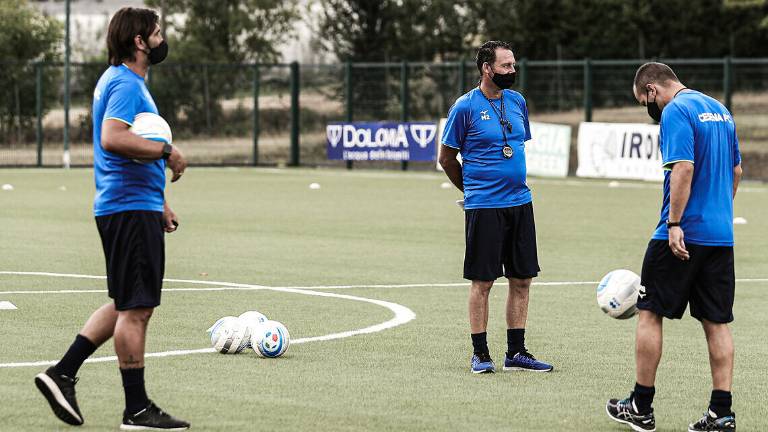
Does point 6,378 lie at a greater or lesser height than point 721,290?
lesser

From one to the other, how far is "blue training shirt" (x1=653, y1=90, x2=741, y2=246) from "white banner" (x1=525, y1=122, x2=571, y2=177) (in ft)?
87.2

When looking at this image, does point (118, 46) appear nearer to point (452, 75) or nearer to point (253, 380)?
point (253, 380)

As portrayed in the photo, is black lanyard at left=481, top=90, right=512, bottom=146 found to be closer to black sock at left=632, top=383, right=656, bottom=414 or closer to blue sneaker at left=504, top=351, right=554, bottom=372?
blue sneaker at left=504, top=351, right=554, bottom=372

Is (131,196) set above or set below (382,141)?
above

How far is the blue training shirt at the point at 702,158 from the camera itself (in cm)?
731

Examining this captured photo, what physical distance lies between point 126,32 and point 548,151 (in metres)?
27.8

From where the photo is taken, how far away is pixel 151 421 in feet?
24.0

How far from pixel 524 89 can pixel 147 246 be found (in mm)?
32336

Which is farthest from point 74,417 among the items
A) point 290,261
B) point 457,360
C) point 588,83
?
point 588,83

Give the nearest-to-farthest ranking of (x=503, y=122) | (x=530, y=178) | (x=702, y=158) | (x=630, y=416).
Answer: (x=702, y=158), (x=630, y=416), (x=503, y=122), (x=530, y=178)

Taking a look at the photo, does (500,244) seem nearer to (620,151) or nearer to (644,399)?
(644,399)

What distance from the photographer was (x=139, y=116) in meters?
7.20

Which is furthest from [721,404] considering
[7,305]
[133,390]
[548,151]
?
[548,151]

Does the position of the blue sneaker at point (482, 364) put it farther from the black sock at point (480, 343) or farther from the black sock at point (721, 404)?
the black sock at point (721, 404)
